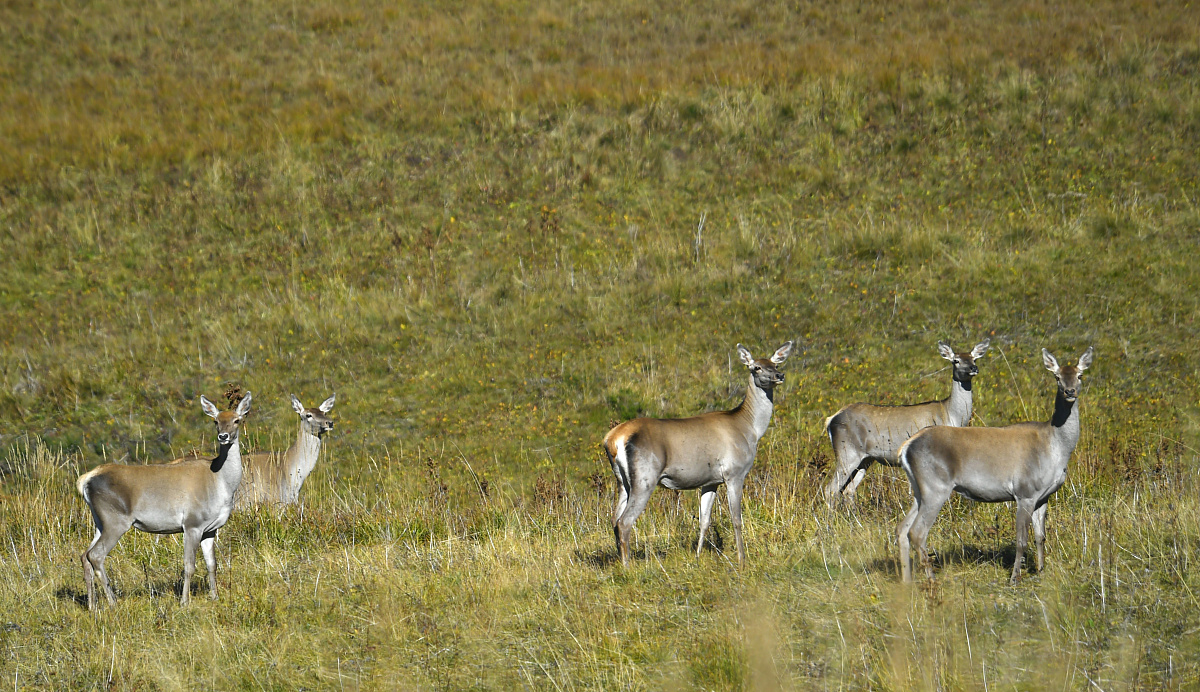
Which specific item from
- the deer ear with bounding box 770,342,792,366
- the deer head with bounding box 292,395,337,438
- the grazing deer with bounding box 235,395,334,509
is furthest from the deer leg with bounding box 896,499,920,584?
the deer head with bounding box 292,395,337,438

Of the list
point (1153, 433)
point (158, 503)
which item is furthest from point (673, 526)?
point (1153, 433)

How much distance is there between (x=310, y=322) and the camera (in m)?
18.5

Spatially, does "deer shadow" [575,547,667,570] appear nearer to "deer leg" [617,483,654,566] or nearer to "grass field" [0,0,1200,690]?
"grass field" [0,0,1200,690]

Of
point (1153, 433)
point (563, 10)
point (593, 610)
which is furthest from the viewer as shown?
point (563, 10)

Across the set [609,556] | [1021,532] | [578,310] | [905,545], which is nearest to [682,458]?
[609,556]

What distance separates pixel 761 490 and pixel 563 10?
76.7 feet

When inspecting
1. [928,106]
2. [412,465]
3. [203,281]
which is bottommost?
[412,465]

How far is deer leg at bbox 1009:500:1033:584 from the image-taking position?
312 inches

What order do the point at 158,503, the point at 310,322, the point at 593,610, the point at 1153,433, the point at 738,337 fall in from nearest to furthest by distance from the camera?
the point at 593,610, the point at 158,503, the point at 1153,433, the point at 738,337, the point at 310,322

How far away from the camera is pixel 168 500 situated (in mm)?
8742

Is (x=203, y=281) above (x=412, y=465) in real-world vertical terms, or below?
above

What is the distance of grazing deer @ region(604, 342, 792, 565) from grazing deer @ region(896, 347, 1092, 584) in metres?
1.63

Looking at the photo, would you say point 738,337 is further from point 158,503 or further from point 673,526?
point 158,503

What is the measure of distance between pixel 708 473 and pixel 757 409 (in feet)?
3.53
